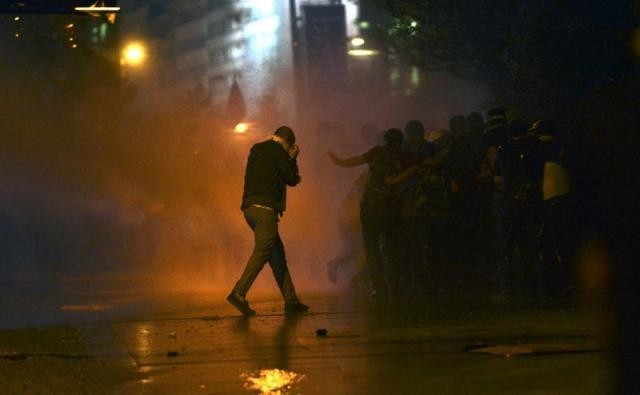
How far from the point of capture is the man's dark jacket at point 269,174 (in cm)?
1444

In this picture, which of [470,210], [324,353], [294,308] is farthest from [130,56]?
[324,353]

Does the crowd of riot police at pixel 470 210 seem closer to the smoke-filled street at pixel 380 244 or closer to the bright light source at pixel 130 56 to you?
A: the smoke-filled street at pixel 380 244

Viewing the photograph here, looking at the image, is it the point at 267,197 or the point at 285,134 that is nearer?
the point at 267,197

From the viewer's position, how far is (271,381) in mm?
9711

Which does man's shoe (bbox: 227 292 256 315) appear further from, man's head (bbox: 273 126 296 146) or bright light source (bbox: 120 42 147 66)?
bright light source (bbox: 120 42 147 66)

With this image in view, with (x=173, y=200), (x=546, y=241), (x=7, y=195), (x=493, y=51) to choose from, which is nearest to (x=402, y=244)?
(x=546, y=241)

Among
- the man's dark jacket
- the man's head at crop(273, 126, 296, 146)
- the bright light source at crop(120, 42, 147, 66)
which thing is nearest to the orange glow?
the man's dark jacket

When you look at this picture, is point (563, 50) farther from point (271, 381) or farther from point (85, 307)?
point (271, 381)

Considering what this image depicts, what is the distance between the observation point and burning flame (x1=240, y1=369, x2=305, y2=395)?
9.33 meters

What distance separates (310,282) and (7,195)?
16973mm

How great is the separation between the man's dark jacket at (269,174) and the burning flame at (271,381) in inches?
172

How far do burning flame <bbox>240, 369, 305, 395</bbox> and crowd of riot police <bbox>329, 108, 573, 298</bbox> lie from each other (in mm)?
5449

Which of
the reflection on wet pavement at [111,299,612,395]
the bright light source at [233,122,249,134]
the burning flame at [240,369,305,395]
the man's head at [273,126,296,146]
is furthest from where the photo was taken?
the bright light source at [233,122,249,134]

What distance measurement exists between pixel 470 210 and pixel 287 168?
284 cm
